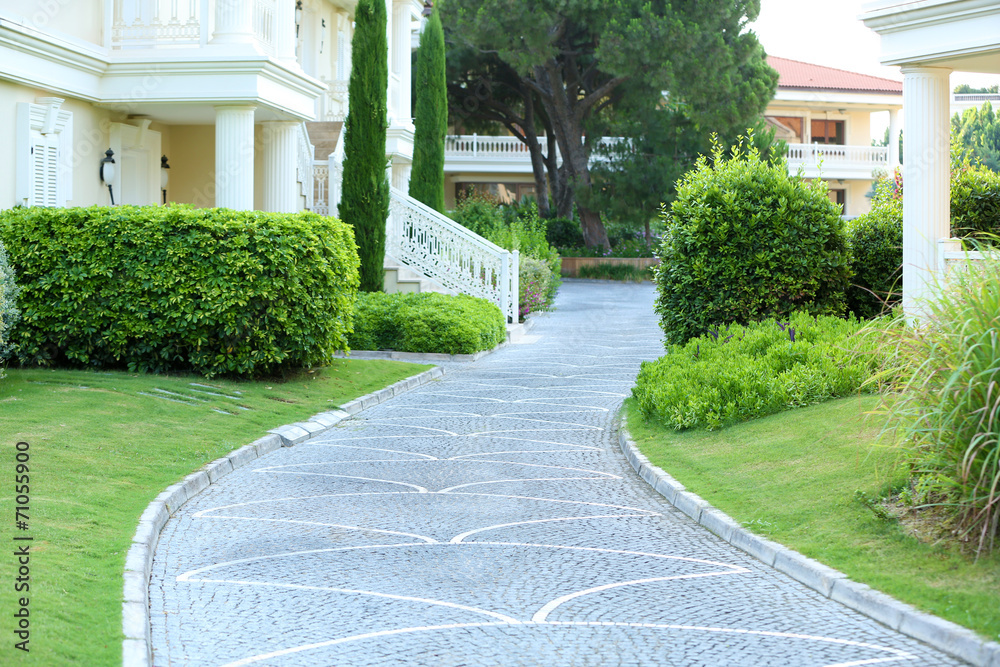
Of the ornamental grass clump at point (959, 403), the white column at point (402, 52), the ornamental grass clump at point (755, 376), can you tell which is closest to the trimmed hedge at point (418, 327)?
the ornamental grass clump at point (755, 376)

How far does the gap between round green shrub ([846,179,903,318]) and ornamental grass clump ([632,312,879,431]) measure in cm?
239

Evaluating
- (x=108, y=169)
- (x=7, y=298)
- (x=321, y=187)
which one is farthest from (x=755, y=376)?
(x=321, y=187)

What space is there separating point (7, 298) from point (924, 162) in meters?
10.7

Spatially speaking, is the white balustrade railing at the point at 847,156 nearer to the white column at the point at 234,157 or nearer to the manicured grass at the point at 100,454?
the white column at the point at 234,157

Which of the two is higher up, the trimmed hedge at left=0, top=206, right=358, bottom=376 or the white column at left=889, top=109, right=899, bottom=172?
the white column at left=889, top=109, right=899, bottom=172

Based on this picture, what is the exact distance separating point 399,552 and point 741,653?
246 centimetres

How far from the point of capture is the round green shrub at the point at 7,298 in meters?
11.3

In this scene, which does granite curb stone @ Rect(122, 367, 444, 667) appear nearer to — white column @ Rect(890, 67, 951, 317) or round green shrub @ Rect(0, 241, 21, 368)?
round green shrub @ Rect(0, 241, 21, 368)

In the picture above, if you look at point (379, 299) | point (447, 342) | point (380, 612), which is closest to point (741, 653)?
point (380, 612)

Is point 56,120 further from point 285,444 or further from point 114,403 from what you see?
point 285,444

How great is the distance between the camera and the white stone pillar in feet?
61.0

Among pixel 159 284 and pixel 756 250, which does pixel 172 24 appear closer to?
pixel 159 284

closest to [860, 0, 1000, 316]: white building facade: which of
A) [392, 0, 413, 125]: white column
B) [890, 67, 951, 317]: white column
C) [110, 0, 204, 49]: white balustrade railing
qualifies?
[890, 67, 951, 317]: white column

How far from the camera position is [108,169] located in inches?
682
